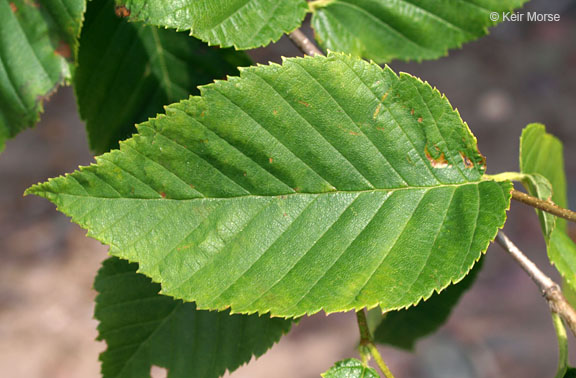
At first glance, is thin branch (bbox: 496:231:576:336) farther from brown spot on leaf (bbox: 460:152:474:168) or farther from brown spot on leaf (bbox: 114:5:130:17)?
brown spot on leaf (bbox: 114:5:130:17)

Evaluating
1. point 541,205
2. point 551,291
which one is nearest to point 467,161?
point 541,205

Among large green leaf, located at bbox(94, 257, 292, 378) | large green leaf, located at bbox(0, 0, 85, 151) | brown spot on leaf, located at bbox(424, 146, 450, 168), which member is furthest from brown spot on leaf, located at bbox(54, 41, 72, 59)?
brown spot on leaf, located at bbox(424, 146, 450, 168)

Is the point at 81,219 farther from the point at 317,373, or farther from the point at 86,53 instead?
the point at 317,373

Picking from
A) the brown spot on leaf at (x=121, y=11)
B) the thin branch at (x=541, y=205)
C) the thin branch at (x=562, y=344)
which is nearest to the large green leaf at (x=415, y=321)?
the thin branch at (x=562, y=344)

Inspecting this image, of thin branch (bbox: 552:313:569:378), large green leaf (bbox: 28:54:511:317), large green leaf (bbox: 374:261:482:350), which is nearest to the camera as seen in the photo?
large green leaf (bbox: 28:54:511:317)

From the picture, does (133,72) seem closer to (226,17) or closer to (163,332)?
(226,17)
